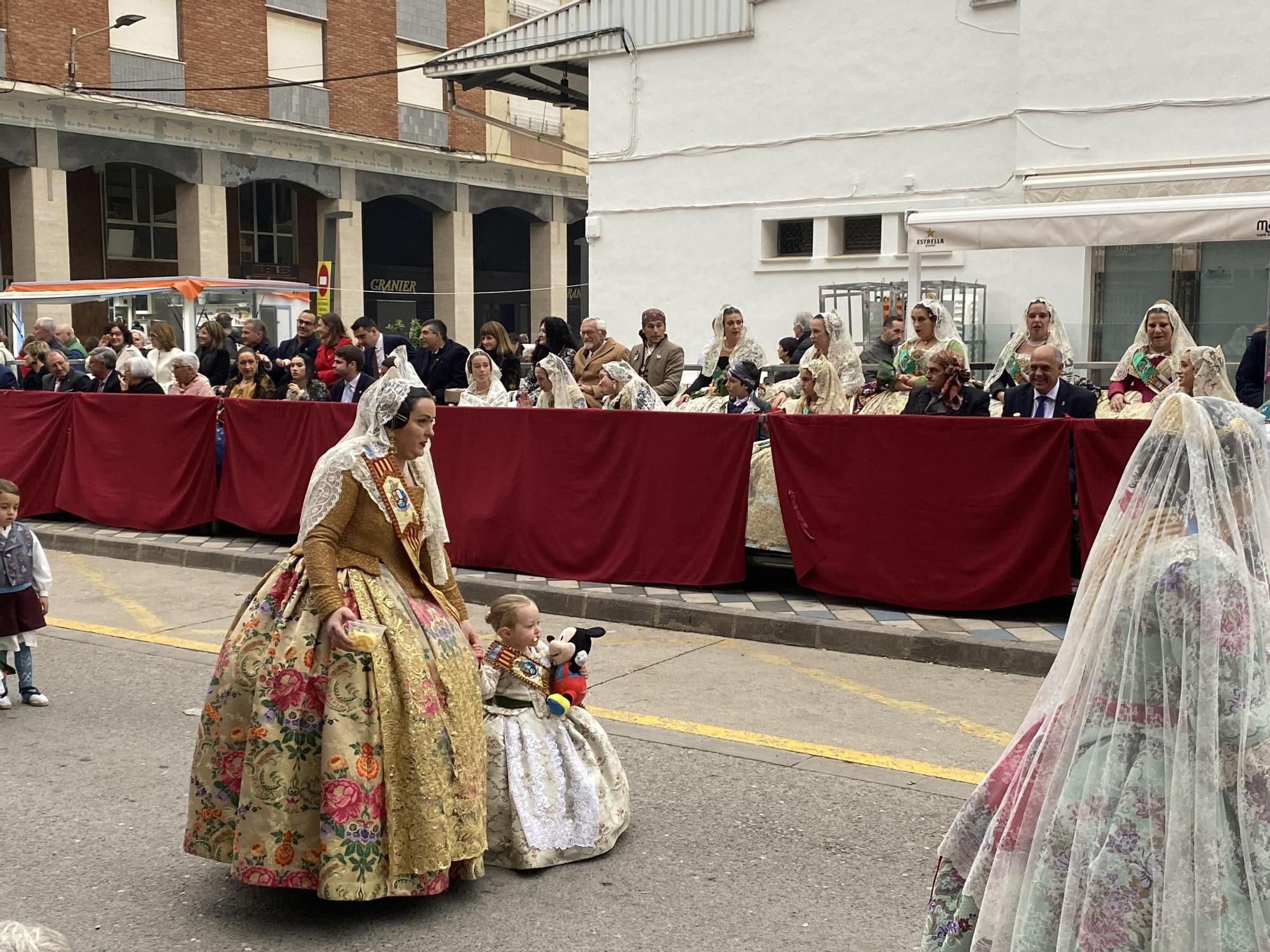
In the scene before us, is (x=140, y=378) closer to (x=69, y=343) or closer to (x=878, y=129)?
(x=69, y=343)

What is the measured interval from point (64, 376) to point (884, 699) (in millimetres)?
9625

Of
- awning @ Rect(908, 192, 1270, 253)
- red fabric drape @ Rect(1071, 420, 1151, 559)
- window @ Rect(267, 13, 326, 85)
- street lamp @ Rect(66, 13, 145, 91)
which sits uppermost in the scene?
window @ Rect(267, 13, 326, 85)

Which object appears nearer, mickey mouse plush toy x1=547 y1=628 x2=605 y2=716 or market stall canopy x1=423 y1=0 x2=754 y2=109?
mickey mouse plush toy x1=547 y1=628 x2=605 y2=716

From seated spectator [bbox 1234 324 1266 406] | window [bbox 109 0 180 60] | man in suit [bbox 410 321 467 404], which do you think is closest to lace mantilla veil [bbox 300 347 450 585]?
seated spectator [bbox 1234 324 1266 406]

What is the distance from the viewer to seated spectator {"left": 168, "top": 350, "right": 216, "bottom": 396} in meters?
12.5

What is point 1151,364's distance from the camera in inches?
360

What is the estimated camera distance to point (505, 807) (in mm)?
4672

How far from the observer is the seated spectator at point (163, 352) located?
13844 mm

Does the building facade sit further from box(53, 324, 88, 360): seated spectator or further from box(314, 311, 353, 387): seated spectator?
box(314, 311, 353, 387): seated spectator

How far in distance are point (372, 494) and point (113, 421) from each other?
907 centimetres

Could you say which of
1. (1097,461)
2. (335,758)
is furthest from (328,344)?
(335,758)

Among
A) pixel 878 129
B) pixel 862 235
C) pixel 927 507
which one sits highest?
pixel 878 129

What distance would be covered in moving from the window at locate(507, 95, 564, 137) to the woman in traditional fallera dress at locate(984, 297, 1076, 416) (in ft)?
94.3

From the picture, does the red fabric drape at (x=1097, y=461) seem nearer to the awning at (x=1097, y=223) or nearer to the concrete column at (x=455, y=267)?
the awning at (x=1097, y=223)
